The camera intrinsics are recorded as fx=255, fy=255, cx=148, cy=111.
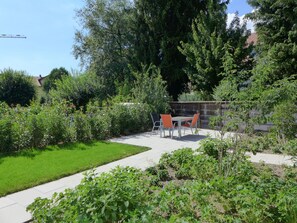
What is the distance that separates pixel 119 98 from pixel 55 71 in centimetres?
3407

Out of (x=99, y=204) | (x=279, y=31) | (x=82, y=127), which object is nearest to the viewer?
(x=99, y=204)

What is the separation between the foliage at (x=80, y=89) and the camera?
15961 mm

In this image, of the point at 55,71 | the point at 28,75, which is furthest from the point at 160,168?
the point at 55,71

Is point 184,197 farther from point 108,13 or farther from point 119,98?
point 108,13

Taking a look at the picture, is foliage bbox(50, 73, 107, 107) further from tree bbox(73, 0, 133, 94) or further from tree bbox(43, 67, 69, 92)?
tree bbox(43, 67, 69, 92)

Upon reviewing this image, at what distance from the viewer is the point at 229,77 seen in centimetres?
422

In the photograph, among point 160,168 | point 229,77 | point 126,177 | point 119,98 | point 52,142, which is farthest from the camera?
point 119,98

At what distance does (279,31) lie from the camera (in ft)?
39.9

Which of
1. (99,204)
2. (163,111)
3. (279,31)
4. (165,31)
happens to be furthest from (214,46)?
(99,204)

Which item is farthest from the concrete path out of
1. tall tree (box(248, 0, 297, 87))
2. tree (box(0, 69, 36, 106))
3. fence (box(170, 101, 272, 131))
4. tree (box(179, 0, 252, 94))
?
tree (box(0, 69, 36, 106))

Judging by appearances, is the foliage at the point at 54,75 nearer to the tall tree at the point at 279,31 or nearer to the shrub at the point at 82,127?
the tall tree at the point at 279,31

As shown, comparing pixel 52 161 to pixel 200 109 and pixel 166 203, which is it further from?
pixel 200 109

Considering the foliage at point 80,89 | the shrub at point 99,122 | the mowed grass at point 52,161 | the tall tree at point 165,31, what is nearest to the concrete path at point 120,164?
the mowed grass at point 52,161

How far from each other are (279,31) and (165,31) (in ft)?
21.3
